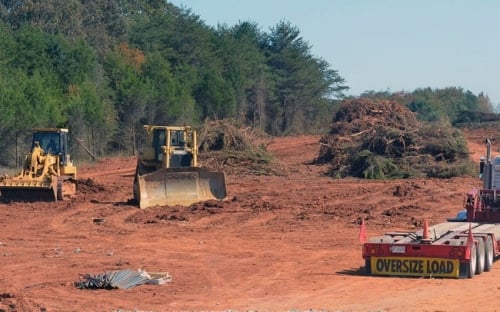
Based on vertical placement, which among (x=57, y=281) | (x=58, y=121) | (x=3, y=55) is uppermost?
(x=3, y=55)

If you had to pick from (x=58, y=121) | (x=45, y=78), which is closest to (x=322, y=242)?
(x=58, y=121)

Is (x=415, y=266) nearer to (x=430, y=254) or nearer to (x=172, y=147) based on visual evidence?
(x=430, y=254)

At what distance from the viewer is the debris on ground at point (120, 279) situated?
622 inches

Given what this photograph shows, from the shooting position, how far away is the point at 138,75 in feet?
190

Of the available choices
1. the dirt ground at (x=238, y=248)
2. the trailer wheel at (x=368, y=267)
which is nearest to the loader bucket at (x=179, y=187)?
the dirt ground at (x=238, y=248)

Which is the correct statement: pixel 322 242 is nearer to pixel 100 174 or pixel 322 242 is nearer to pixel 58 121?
pixel 100 174

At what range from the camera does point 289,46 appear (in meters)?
79.1

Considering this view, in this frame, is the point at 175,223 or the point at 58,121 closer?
the point at 175,223

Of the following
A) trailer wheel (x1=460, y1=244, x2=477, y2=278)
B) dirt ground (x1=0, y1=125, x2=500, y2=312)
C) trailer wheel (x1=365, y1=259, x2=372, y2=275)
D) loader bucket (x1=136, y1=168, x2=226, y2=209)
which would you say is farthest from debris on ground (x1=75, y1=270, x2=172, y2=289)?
loader bucket (x1=136, y1=168, x2=226, y2=209)

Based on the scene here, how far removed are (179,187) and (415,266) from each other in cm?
1296

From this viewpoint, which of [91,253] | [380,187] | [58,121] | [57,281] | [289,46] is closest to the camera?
[57,281]

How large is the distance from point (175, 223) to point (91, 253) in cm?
547

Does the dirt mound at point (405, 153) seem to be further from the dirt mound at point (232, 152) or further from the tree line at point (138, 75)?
the tree line at point (138, 75)

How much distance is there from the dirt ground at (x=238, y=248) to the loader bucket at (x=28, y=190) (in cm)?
50
